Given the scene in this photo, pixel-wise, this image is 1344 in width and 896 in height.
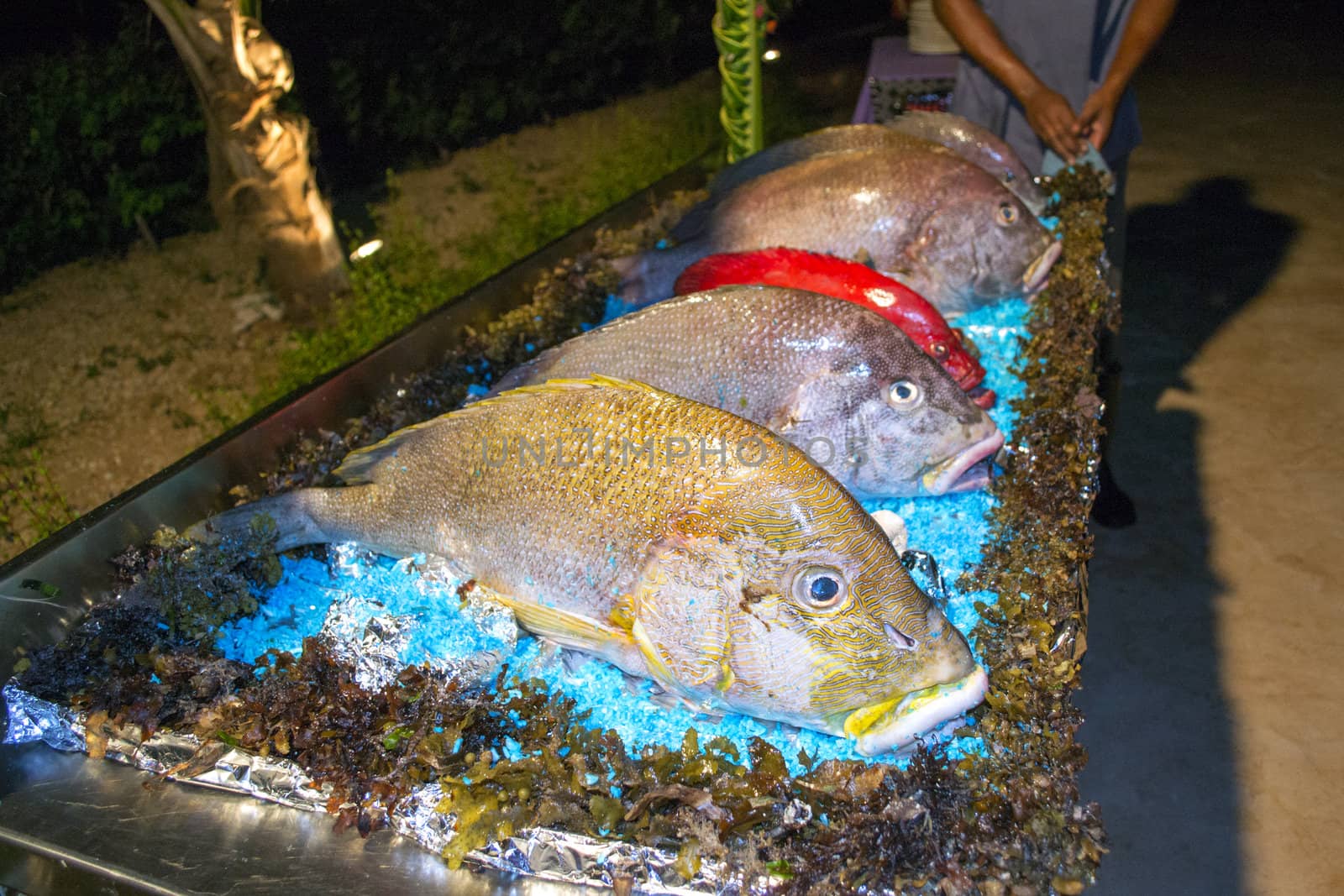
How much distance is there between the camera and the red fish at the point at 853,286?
2018 millimetres

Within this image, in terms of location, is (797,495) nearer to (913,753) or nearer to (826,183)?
(913,753)

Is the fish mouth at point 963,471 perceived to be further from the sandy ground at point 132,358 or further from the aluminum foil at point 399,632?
the sandy ground at point 132,358

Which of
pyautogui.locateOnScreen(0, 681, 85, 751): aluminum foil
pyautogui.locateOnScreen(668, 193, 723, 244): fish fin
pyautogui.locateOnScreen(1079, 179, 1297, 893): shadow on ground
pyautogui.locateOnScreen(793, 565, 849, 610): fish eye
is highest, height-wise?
pyautogui.locateOnScreen(793, 565, 849, 610): fish eye

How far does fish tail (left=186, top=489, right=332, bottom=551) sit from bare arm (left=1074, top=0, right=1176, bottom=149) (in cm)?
255

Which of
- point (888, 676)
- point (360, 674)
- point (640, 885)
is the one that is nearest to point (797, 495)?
point (888, 676)

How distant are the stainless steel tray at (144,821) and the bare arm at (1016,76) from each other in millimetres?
2531

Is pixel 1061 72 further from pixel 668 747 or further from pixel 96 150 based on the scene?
pixel 96 150

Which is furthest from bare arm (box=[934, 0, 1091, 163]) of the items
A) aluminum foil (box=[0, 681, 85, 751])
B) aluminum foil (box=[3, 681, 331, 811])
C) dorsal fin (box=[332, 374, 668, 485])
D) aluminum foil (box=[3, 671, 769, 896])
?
aluminum foil (box=[0, 681, 85, 751])

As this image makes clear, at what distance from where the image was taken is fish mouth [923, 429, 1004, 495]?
176 cm

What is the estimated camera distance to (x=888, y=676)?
1.24 m

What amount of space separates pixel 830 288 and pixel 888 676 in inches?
42.3

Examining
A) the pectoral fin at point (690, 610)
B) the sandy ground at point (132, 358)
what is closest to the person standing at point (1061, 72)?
the pectoral fin at point (690, 610)

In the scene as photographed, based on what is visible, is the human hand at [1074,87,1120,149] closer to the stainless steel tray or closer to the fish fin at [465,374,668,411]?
the fish fin at [465,374,668,411]

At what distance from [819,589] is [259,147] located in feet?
8.95
